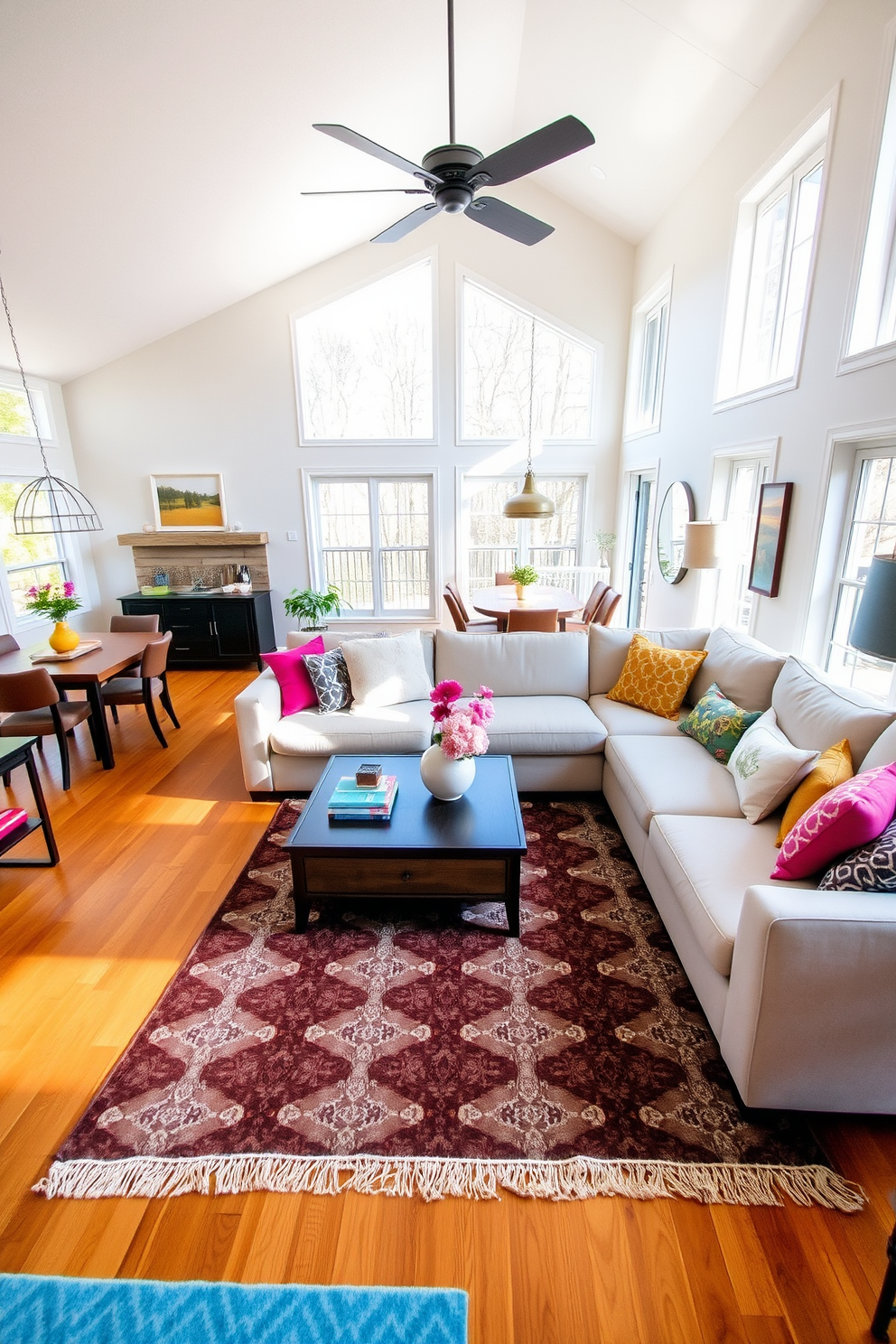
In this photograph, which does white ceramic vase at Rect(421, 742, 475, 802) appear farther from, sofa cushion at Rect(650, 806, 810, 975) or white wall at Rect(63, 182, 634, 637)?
white wall at Rect(63, 182, 634, 637)

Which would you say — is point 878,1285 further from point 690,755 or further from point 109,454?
point 109,454

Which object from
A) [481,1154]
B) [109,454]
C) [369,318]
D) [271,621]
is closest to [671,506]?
[369,318]

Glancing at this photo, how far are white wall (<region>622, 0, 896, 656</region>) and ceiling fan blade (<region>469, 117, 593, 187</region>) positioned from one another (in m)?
1.35

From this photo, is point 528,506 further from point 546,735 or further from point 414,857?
point 414,857

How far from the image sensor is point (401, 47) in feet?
11.8

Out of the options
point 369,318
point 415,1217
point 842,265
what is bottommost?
point 415,1217

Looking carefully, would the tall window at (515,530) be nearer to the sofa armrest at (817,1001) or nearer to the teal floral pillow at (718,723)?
the teal floral pillow at (718,723)

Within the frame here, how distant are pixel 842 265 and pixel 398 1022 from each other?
3.62 meters

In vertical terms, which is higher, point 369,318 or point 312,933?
point 369,318

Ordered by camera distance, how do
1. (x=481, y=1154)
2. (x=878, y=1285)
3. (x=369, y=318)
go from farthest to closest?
(x=369, y=318) → (x=481, y=1154) → (x=878, y=1285)

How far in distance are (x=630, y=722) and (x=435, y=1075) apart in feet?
6.62

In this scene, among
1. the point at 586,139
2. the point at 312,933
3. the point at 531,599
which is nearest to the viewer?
the point at 586,139

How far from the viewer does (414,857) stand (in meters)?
2.32

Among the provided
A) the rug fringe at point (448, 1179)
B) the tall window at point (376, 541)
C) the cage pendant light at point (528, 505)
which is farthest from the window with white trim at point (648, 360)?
the rug fringe at point (448, 1179)
